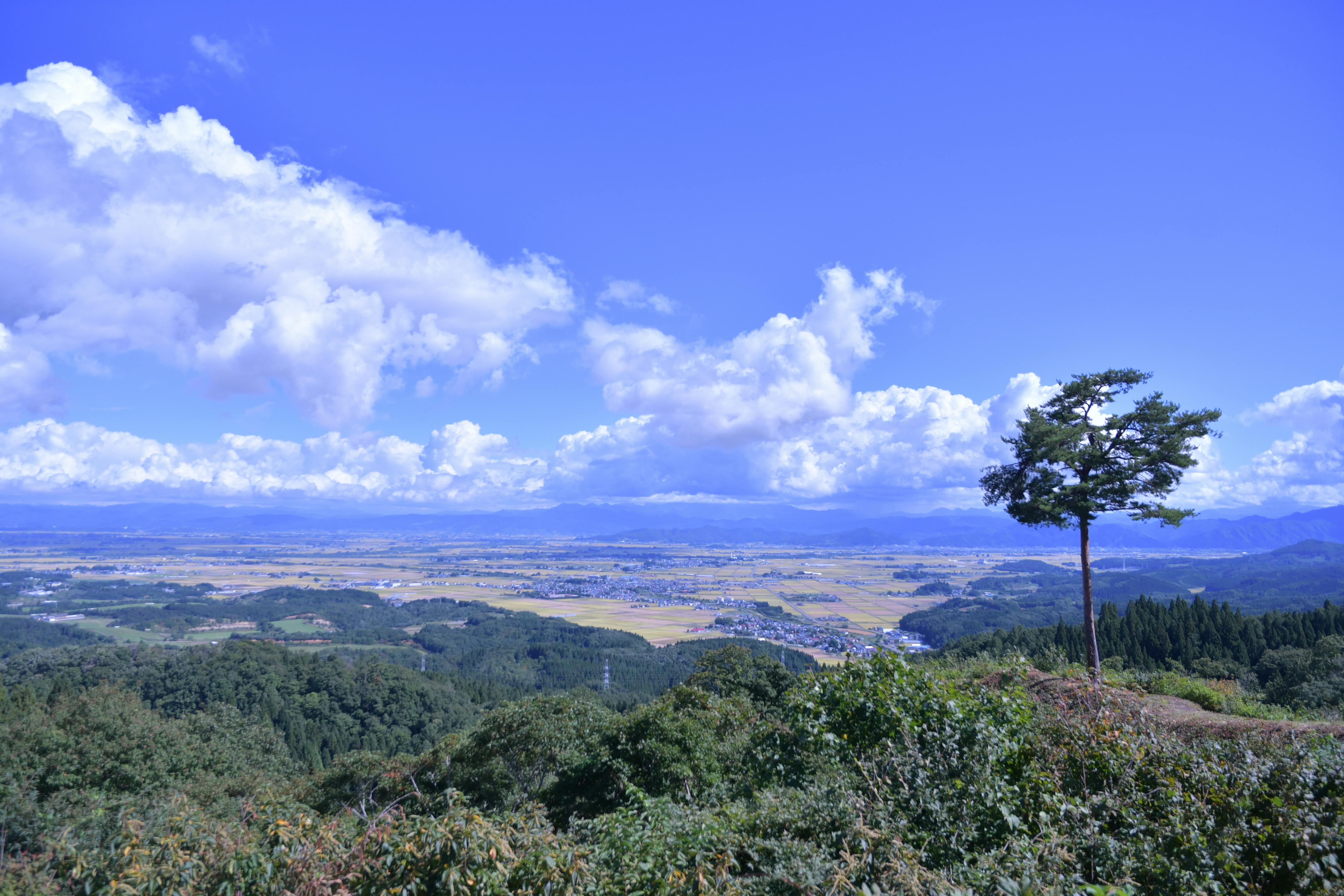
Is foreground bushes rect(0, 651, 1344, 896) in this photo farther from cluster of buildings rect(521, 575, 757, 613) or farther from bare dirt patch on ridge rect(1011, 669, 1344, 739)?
cluster of buildings rect(521, 575, 757, 613)

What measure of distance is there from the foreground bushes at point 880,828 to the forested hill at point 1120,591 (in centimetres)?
4662

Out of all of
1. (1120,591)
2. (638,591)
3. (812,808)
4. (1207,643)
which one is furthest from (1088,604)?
(638,591)

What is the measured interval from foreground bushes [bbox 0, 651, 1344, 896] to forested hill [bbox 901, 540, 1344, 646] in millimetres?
46621

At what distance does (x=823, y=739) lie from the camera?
687cm

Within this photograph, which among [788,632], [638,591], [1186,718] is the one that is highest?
[1186,718]

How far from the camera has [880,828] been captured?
208 inches

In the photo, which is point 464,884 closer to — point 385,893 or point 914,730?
point 385,893

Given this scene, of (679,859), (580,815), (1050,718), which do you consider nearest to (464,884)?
(679,859)

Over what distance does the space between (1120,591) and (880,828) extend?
141461mm

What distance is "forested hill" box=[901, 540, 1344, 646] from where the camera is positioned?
299ft

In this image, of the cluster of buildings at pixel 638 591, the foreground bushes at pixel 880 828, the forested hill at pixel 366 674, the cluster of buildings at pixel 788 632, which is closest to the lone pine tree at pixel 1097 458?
the foreground bushes at pixel 880 828

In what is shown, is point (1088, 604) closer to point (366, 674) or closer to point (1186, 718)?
point (1186, 718)

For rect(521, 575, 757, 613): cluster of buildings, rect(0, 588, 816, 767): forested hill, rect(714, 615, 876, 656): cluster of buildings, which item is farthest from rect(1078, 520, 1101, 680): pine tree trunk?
rect(521, 575, 757, 613): cluster of buildings

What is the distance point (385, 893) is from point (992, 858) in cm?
440
